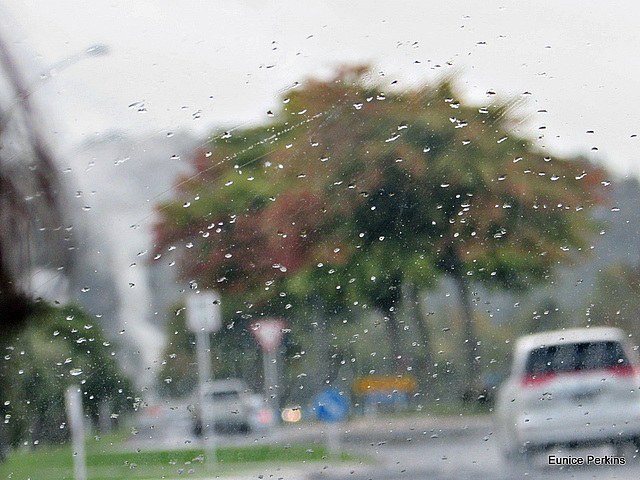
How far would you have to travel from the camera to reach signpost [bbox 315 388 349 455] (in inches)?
103

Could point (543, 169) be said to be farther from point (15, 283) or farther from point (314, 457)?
point (15, 283)

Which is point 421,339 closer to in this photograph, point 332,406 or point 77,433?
point 332,406

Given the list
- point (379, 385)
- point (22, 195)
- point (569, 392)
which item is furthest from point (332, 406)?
point (22, 195)

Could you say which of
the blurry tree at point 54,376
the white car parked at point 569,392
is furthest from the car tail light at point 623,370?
the blurry tree at point 54,376

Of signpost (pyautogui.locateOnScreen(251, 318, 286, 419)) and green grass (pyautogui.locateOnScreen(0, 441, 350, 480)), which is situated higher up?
signpost (pyautogui.locateOnScreen(251, 318, 286, 419))

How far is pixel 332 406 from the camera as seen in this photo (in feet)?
8.62

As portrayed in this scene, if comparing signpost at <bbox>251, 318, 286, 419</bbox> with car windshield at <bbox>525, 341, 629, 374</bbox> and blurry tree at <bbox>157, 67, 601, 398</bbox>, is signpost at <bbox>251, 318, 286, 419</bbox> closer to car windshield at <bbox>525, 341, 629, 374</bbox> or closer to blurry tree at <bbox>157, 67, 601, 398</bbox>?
blurry tree at <bbox>157, 67, 601, 398</bbox>

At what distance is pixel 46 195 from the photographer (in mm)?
2816

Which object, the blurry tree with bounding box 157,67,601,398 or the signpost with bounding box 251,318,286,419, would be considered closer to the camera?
the signpost with bounding box 251,318,286,419

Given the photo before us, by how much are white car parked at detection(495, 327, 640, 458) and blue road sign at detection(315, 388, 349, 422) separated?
1.54 ft

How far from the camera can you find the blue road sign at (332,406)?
262 centimetres

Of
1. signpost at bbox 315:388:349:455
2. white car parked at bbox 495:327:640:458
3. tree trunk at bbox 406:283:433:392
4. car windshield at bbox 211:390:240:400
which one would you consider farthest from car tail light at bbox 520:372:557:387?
car windshield at bbox 211:390:240:400

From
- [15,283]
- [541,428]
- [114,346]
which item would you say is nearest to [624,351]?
[541,428]

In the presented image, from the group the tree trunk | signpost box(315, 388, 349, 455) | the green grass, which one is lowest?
the green grass
